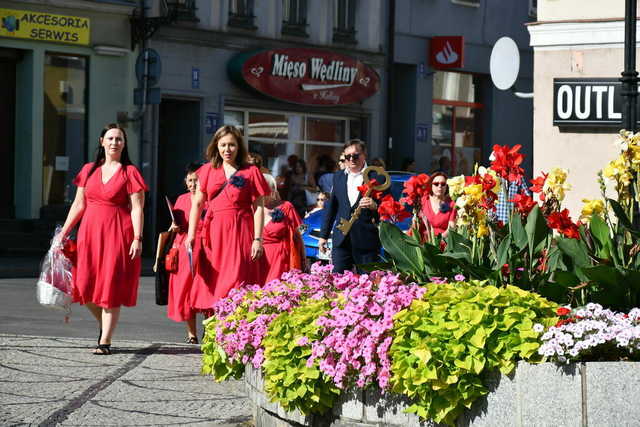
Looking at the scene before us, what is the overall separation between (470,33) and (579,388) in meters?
31.4

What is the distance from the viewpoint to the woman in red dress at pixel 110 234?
11.1 metres

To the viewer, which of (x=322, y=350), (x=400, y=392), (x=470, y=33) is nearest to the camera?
(x=400, y=392)

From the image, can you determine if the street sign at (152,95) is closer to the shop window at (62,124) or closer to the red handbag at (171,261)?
the shop window at (62,124)

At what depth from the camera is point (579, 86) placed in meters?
17.7

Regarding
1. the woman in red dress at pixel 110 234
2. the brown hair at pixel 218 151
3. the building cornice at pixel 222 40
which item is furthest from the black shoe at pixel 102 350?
→ the building cornice at pixel 222 40

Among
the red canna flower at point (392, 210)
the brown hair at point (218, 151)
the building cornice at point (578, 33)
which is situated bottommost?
the red canna flower at point (392, 210)

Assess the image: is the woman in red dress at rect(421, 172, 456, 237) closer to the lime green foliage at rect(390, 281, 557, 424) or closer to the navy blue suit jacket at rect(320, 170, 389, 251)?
the navy blue suit jacket at rect(320, 170, 389, 251)

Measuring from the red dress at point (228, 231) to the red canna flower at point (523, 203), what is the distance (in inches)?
139

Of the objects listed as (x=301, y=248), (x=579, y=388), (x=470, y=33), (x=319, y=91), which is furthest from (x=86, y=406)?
(x=470, y=33)

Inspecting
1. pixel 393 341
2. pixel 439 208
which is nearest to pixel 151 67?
pixel 439 208

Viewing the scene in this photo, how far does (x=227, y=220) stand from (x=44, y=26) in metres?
16.3

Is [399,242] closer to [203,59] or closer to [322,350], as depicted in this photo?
[322,350]

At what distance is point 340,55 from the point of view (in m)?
32.7

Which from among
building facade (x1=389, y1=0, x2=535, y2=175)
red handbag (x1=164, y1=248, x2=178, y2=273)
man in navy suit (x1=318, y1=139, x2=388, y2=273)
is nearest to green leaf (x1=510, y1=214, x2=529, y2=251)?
man in navy suit (x1=318, y1=139, x2=388, y2=273)
